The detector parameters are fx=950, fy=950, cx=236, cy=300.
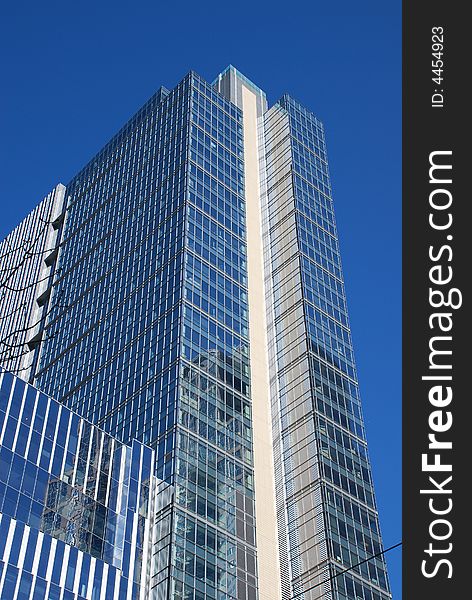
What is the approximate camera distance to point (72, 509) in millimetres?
69812

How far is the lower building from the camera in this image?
211ft

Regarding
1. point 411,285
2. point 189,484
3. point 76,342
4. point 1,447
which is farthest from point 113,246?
point 411,285

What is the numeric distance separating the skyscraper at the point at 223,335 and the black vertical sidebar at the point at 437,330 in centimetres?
3778

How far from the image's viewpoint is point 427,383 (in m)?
29.6

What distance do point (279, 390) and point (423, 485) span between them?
7033 centimetres

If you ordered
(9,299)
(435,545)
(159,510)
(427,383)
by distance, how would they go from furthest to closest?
(9,299) < (159,510) < (427,383) < (435,545)

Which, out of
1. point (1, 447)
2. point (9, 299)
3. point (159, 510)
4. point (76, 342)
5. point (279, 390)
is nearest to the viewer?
point (1, 447)

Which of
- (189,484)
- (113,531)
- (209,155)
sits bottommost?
(113,531)

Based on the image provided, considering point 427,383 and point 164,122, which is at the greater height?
point 164,122

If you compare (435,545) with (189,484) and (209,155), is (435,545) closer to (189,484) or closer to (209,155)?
(189,484)

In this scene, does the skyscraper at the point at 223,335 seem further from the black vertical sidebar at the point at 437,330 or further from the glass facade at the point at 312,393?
the black vertical sidebar at the point at 437,330

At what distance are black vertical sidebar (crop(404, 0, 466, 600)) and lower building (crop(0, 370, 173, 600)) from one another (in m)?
39.6

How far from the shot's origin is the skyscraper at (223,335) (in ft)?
270

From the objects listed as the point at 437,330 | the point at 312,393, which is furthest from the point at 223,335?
the point at 437,330
